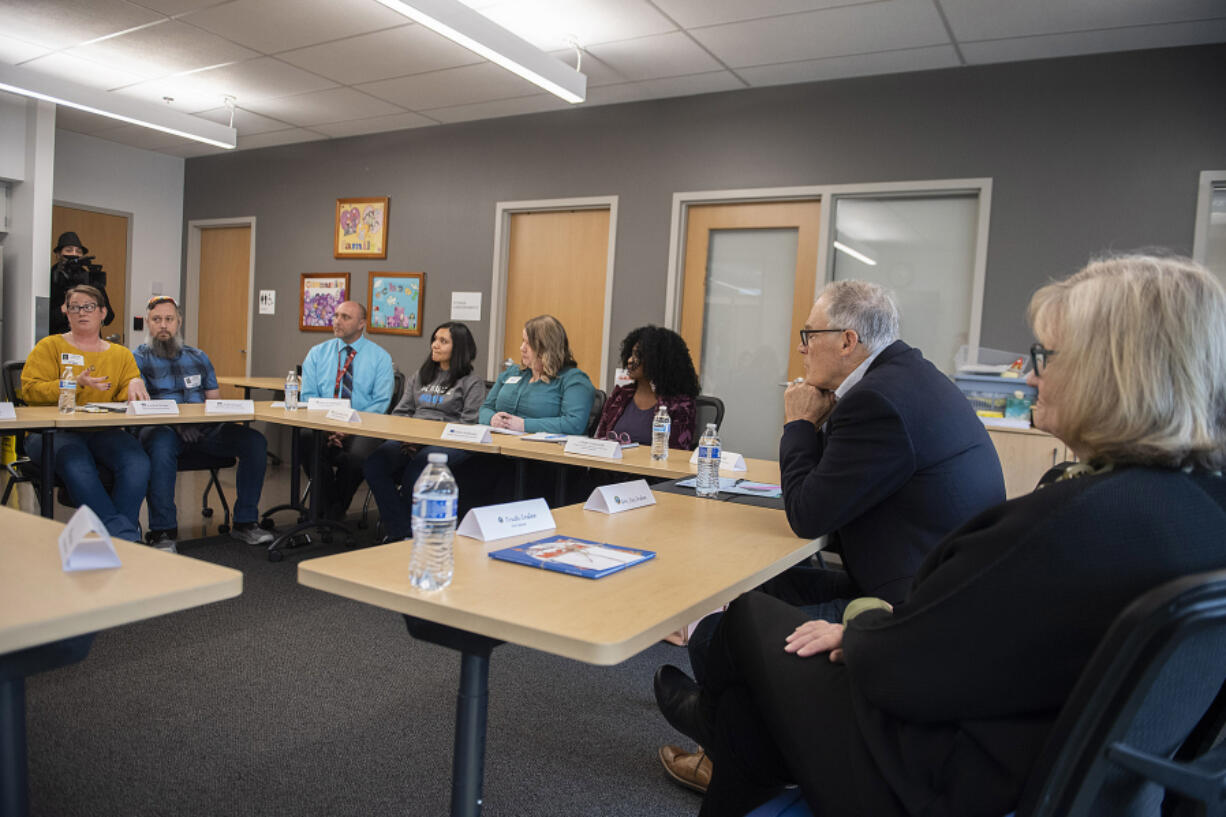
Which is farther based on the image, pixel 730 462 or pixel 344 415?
pixel 344 415

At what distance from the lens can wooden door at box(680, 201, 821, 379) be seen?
4754mm

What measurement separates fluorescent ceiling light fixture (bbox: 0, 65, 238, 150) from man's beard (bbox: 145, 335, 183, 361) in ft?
7.05

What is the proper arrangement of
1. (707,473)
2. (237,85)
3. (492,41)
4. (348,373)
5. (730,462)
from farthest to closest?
(237,85) < (348,373) < (492,41) < (730,462) < (707,473)

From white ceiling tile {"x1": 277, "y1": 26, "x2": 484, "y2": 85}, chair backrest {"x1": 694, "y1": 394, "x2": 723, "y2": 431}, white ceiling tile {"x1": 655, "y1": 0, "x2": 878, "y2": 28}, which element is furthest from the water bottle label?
white ceiling tile {"x1": 277, "y1": 26, "x2": 484, "y2": 85}

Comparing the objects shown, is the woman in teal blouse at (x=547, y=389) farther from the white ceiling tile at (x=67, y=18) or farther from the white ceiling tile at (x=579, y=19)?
the white ceiling tile at (x=67, y=18)

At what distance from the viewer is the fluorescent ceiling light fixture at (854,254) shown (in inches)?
182

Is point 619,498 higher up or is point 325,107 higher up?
point 325,107

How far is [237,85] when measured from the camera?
5383mm

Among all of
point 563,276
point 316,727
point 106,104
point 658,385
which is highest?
point 106,104

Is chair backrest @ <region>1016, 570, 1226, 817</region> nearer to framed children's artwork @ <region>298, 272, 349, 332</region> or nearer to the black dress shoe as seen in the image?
the black dress shoe

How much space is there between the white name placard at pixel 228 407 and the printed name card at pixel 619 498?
2417 mm

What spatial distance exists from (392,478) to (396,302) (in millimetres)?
2618

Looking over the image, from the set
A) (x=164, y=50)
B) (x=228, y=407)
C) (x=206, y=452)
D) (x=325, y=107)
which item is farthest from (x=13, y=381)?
(x=325, y=107)

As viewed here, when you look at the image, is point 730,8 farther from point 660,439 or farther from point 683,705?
point 683,705
